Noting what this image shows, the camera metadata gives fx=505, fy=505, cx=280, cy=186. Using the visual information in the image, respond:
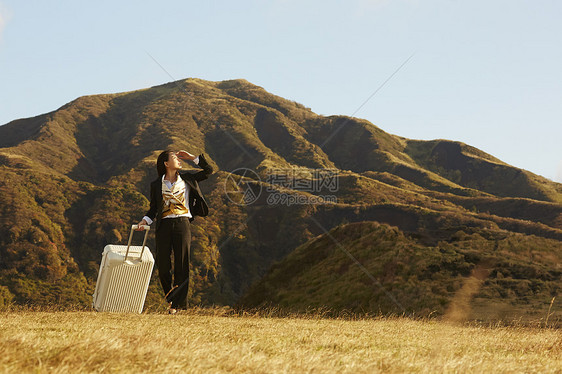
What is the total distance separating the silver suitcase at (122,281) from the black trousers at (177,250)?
0.26 m

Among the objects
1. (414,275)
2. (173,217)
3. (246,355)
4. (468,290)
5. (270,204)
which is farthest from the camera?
(270,204)

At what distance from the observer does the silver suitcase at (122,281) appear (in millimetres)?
7586

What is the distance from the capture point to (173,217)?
777cm

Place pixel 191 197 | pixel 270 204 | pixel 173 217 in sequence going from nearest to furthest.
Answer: pixel 173 217 < pixel 191 197 < pixel 270 204

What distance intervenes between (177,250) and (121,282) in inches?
37.4

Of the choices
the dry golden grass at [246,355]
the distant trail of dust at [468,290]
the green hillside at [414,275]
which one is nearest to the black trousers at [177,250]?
the dry golden grass at [246,355]

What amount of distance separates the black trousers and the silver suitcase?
0.26 meters

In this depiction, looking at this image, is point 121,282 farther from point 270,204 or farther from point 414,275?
point 270,204

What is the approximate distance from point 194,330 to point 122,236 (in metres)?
64.0

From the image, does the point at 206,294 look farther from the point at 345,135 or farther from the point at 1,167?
the point at 345,135

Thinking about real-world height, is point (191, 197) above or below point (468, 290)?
above

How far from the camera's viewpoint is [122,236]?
2576 inches

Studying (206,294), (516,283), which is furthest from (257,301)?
(206,294)

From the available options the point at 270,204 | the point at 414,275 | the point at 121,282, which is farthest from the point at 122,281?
the point at 270,204
